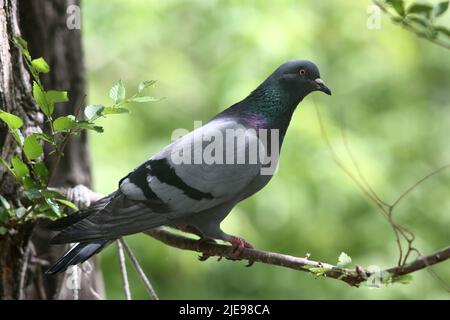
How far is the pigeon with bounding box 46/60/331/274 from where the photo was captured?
3367 millimetres

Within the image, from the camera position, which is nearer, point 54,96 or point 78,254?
point 54,96

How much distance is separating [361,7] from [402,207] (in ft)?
6.77

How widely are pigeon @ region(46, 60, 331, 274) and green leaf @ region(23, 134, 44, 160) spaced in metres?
0.40

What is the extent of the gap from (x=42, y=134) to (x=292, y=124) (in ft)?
10.3

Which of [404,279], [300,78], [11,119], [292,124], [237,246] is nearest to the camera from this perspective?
[404,279]

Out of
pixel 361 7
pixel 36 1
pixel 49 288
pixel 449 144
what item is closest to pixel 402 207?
pixel 449 144

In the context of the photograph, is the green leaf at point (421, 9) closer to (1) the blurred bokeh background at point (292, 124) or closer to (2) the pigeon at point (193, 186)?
(2) the pigeon at point (193, 186)

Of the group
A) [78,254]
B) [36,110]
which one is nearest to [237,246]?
[78,254]

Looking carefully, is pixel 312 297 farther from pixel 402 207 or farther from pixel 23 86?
pixel 23 86

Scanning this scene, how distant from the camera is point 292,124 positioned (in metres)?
5.81

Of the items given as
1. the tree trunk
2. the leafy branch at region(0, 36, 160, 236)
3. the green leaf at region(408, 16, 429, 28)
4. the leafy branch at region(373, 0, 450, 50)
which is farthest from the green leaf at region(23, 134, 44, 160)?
the green leaf at region(408, 16, 429, 28)

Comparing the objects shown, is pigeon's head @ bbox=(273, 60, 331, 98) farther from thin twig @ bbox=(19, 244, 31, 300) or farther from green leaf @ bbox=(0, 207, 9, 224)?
thin twig @ bbox=(19, 244, 31, 300)

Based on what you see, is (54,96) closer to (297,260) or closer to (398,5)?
(297,260)

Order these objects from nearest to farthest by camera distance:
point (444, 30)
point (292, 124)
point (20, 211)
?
1. point (444, 30)
2. point (20, 211)
3. point (292, 124)
